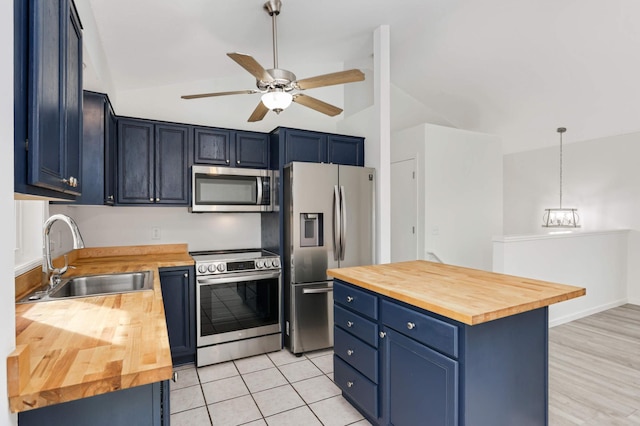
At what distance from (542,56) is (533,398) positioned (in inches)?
139

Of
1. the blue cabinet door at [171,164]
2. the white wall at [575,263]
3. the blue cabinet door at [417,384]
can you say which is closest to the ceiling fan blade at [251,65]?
the blue cabinet door at [171,164]

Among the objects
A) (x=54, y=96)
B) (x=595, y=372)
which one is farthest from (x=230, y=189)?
(x=595, y=372)

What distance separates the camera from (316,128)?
4406 mm

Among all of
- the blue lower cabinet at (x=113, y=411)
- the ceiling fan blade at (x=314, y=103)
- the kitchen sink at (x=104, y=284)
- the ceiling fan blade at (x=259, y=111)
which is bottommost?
the blue lower cabinet at (x=113, y=411)

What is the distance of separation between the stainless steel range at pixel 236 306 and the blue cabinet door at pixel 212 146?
0.96 metres

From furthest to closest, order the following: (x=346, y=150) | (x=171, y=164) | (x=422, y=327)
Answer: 1. (x=346, y=150)
2. (x=171, y=164)
3. (x=422, y=327)

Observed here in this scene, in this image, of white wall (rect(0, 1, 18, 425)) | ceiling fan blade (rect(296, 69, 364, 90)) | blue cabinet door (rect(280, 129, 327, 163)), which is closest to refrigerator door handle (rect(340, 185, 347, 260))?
blue cabinet door (rect(280, 129, 327, 163))

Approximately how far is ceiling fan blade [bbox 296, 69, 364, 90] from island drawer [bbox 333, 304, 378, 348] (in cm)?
157

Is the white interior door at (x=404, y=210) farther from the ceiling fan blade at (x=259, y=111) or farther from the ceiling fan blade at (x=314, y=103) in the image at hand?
the ceiling fan blade at (x=259, y=111)

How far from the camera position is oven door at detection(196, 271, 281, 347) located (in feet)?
9.87

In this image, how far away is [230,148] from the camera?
3469 mm

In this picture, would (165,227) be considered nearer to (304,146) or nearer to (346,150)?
(304,146)

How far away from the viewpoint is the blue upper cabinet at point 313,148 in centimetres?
344

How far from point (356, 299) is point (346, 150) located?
6.65 ft
